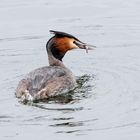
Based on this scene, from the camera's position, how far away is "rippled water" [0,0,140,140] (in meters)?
10.3

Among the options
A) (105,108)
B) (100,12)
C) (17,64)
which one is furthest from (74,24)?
(105,108)

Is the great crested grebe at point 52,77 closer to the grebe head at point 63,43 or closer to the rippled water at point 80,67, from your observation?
the grebe head at point 63,43

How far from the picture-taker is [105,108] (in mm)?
10914

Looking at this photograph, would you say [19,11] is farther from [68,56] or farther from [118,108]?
[118,108]

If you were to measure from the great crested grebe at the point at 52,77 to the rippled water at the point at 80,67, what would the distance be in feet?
0.65

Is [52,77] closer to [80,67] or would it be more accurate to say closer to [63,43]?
[63,43]

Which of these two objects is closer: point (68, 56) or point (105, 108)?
point (105, 108)

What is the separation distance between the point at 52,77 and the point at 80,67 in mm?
1438

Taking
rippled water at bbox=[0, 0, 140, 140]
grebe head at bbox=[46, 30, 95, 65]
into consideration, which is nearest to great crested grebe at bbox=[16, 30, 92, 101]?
grebe head at bbox=[46, 30, 95, 65]

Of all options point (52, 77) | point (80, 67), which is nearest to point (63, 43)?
point (80, 67)

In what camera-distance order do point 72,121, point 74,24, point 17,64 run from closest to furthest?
1. point 72,121
2. point 17,64
3. point 74,24

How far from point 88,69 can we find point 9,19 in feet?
12.6

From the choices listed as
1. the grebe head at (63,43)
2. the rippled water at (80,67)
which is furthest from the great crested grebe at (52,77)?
the rippled water at (80,67)

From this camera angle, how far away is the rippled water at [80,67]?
10344 mm
